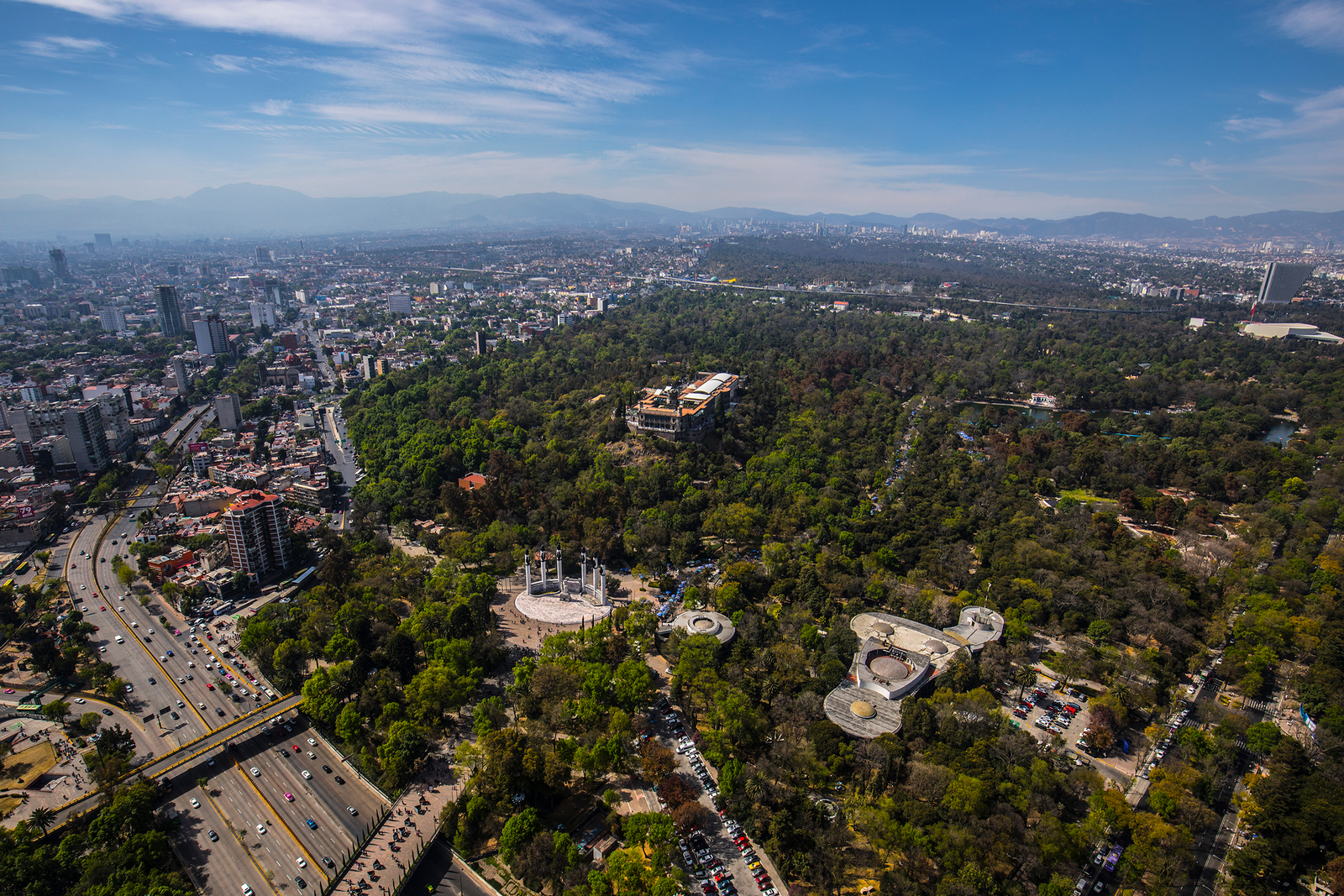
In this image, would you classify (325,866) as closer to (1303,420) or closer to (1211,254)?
(1303,420)

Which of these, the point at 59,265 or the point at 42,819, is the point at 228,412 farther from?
the point at 59,265

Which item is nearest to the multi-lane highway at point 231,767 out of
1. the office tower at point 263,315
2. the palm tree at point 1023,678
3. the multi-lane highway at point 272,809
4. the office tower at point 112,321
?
the multi-lane highway at point 272,809

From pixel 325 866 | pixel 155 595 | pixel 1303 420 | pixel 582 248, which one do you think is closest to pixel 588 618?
pixel 325 866

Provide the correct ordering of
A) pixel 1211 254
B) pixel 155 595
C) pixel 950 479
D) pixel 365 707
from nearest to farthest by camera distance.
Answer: pixel 365 707, pixel 155 595, pixel 950 479, pixel 1211 254

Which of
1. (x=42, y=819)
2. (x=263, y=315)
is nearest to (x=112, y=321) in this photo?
(x=263, y=315)

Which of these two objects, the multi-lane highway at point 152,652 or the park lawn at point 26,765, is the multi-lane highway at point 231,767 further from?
the park lawn at point 26,765

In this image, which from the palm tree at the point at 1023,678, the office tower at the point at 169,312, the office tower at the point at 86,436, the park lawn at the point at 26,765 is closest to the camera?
the park lawn at the point at 26,765
